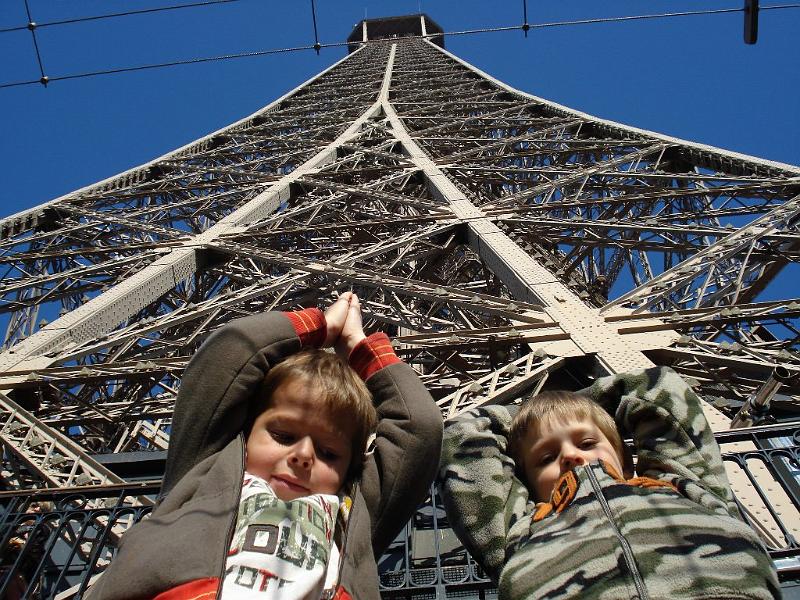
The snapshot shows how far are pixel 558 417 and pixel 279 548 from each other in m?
1.13

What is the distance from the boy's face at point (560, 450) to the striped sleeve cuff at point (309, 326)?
86 cm

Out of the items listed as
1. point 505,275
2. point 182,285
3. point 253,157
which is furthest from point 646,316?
point 253,157

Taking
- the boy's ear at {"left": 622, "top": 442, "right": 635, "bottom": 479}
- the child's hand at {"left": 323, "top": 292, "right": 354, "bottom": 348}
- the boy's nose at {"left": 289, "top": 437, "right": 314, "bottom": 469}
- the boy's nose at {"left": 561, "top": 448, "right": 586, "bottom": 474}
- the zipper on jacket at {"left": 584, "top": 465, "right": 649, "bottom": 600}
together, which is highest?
the child's hand at {"left": 323, "top": 292, "right": 354, "bottom": 348}

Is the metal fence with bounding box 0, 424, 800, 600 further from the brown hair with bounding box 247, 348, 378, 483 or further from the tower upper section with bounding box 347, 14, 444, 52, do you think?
the tower upper section with bounding box 347, 14, 444, 52

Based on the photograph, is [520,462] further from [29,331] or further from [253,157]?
[253,157]

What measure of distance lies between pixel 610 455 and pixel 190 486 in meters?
1.39

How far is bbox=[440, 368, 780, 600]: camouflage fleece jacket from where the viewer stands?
5.92ft

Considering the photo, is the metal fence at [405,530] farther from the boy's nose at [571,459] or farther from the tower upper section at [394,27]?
the tower upper section at [394,27]

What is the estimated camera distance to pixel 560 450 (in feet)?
7.91

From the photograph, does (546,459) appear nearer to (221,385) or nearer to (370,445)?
(370,445)

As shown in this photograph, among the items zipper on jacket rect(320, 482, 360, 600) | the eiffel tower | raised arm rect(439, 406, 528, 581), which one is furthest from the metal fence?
zipper on jacket rect(320, 482, 360, 600)

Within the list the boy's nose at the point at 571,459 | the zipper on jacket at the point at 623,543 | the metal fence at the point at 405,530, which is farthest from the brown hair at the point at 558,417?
the metal fence at the point at 405,530

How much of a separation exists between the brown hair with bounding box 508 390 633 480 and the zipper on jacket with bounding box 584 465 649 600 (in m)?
0.28

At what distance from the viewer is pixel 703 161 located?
468 inches
